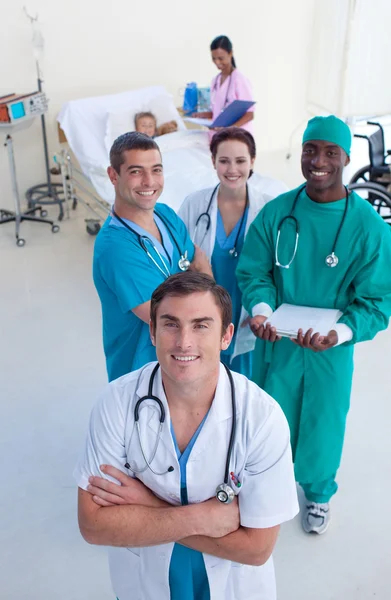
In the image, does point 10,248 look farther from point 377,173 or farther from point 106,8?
point 377,173

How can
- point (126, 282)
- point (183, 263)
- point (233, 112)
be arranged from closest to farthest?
point (126, 282) → point (183, 263) → point (233, 112)

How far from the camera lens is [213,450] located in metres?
1.17

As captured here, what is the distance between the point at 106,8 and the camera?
204 inches

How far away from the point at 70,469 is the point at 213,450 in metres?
1.41

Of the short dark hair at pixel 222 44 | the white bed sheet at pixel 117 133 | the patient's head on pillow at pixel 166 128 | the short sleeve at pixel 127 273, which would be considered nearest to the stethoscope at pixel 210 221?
the short sleeve at pixel 127 273

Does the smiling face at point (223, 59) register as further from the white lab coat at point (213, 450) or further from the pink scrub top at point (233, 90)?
the white lab coat at point (213, 450)

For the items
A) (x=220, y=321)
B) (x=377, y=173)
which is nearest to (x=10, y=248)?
(x=377, y=173)

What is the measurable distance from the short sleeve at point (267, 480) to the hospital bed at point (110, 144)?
2.57m

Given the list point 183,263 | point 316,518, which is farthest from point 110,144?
point 316,518

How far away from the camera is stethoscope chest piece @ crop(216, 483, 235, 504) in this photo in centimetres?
115

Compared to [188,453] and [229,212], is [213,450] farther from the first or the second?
[229,212]

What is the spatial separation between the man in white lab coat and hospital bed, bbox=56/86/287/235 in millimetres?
2496

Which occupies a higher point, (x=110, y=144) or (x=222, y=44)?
(x=222, y=44)

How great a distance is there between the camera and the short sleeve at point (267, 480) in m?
1.14
